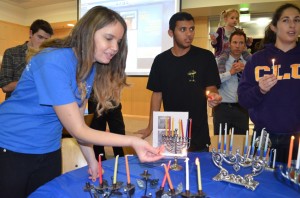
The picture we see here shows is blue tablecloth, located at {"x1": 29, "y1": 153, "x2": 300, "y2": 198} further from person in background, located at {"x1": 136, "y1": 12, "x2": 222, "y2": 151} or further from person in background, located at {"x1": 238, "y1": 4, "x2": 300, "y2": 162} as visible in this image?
person in background, located at {"x1": 136, "y1": 12, "x2": 222, "y2": 151}

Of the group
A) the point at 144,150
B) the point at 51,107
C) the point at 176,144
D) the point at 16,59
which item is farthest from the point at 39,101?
the point at 16,59

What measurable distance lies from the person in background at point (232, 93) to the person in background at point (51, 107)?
178 cm

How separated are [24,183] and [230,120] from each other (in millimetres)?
2084

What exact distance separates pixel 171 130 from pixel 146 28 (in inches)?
114

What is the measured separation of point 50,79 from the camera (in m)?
1.10

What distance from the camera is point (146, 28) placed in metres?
4.33

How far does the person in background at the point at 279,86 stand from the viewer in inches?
72.4

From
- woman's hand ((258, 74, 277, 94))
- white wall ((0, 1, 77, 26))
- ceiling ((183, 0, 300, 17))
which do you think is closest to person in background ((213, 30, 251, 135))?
woman's hand ((258, 74, 277, 94))

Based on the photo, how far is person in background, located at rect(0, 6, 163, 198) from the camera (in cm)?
112

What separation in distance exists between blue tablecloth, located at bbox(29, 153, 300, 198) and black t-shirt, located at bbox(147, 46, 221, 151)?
866 millimetres

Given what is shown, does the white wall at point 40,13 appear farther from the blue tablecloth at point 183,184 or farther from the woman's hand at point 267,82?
the blue tablecloth at point 183,184

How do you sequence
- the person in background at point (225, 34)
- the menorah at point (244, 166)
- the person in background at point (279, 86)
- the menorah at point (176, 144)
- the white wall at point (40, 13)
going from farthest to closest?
1. the white wall at point (40, 13)
2. the person in background at point (225, 34)
3. the person in background at point (279, 86)
4. the menorah at point (176, 144)
5. the menorah at point (244, 166)

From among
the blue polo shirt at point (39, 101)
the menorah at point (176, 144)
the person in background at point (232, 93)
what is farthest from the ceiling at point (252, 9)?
the blue polo shirt at point (39, 101)

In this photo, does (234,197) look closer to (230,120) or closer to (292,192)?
(292,192)
